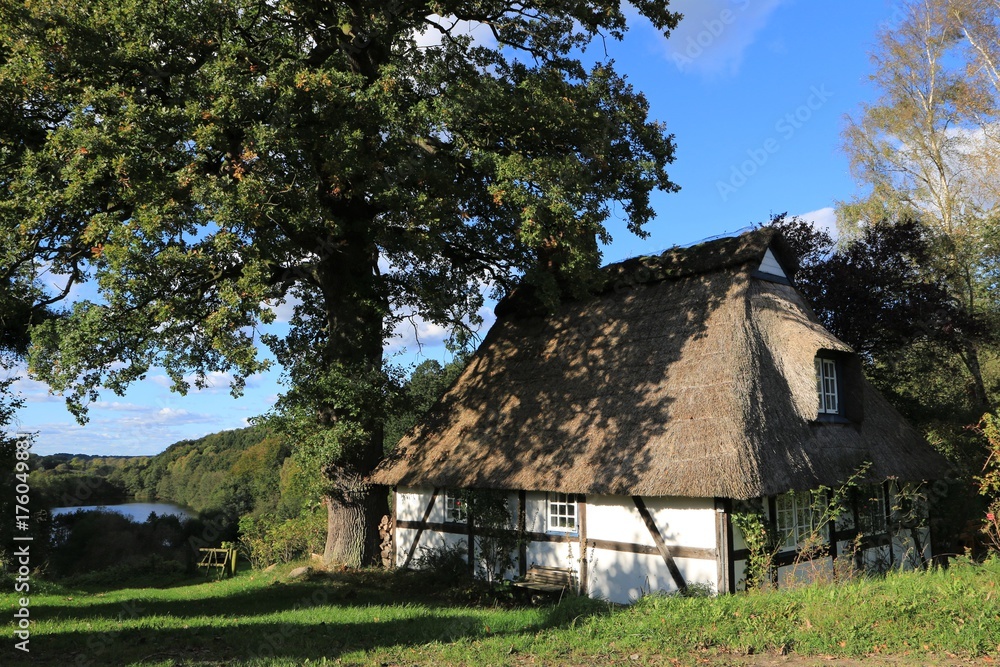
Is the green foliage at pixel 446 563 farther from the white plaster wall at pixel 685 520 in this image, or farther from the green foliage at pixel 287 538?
the white plaster wall at pixel 685 520

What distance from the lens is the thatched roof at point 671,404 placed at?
36.1 ft

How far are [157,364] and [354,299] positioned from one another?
4.03 metres

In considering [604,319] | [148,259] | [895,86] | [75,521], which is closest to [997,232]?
[895,86]

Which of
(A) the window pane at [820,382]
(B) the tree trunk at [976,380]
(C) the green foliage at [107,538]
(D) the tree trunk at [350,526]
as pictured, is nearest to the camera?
(A) the window pane at [820,382]

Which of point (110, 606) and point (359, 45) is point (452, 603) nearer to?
point (110, 606)

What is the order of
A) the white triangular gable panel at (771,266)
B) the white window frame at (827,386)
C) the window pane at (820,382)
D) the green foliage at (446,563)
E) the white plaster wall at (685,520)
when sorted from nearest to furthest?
the white plaster wall at (685,520) < the window pane at (820,382) < the white window frame at (827,386) < the white triangular gable panel at (771,266) < the green foliage at (446,563)

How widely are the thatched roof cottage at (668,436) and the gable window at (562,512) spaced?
0.03 m

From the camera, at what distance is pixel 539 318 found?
16500mm

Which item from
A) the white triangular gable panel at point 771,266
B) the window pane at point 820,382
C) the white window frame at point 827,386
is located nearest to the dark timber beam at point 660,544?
the window pane at point 820,382

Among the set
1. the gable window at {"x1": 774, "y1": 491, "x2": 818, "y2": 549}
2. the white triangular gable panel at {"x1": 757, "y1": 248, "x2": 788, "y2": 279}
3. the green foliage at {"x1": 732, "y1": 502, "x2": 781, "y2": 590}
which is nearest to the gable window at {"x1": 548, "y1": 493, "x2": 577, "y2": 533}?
the green foliage at {"x1": 732, "y1": 502, "x2": 781, "y2": 590}

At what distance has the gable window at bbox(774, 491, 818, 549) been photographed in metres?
11.5

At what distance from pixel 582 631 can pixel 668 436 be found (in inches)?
152

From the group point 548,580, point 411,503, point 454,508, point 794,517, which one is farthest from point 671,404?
point 411,503

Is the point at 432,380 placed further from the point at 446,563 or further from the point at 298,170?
the point at 298,170
